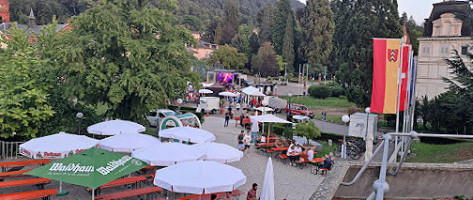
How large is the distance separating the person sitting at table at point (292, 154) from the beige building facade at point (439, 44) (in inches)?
901

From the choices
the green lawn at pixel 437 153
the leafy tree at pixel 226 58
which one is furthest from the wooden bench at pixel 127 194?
the leafy tree at pixel 226 58

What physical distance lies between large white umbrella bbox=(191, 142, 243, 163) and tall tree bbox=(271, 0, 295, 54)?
221 feet

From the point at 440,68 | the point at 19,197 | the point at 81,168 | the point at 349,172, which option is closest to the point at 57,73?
the point at 19,197

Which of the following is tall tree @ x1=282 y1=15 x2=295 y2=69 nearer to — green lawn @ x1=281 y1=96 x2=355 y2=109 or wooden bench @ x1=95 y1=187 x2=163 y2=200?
green lawn @ x1=281 y1=96 x2=355 y2=109

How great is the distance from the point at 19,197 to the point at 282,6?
74.1m

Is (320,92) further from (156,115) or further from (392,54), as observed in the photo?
(392,54)

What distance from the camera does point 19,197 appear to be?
33.3 ft

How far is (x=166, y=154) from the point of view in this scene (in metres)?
11.6

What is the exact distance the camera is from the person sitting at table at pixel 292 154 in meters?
16.8

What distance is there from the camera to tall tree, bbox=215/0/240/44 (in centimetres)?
9869

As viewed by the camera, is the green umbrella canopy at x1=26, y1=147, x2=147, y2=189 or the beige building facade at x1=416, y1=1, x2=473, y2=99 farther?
the beige building facade at x1=416, y1=1, x2=473, y2=99

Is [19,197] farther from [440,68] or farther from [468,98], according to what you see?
[440,68]

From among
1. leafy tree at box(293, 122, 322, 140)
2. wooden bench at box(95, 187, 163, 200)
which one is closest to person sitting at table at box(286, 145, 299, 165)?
leafy tree at box(293, 122, 322, 140)

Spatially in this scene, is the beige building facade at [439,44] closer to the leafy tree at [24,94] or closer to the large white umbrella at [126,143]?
the large white umbrella at [126,143]
